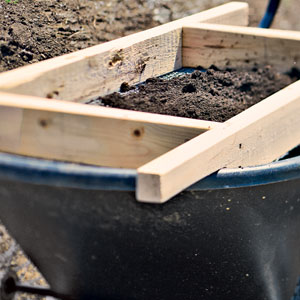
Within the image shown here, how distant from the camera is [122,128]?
4.32 ft

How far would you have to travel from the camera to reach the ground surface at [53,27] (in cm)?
219

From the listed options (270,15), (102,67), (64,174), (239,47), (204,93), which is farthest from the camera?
(270,15)

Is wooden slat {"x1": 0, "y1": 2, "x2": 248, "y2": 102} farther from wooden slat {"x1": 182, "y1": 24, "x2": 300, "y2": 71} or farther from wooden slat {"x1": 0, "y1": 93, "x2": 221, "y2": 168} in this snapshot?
wooden slat {"x1": 0, "y1": 93, "x2": 221, "y2": 168}

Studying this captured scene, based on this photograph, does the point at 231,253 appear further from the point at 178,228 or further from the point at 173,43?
the point at 173,43

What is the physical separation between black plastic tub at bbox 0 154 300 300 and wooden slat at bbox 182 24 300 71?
758 millimetres

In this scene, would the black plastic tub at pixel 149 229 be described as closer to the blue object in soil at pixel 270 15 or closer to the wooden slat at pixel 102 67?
the wooden slat at pixel 102 67

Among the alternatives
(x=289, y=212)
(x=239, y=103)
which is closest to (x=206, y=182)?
(x=289, y=212)

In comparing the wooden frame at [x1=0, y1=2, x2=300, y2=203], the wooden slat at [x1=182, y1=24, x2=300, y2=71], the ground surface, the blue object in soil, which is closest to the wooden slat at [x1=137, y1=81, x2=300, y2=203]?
the wooden frame at [x1=0, y1=2, x2=300, y2=203]

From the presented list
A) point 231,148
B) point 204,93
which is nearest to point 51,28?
point 204,93

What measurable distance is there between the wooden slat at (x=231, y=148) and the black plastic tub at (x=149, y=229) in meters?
0.06

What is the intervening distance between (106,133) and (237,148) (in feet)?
1.13

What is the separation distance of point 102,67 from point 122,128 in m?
0.55

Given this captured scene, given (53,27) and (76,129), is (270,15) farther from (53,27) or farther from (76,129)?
(76,129)

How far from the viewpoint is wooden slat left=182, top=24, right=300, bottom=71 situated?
2135mm
